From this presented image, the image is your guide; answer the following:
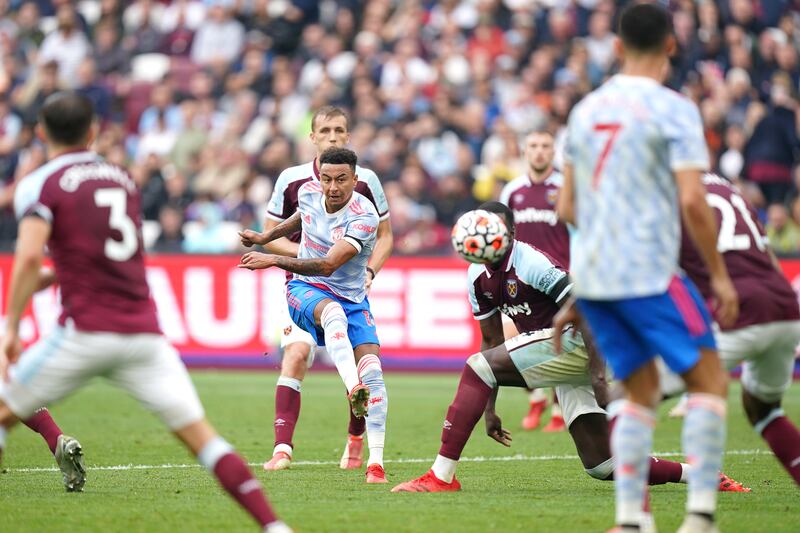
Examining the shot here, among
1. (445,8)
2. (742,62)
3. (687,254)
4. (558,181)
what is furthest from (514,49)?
(687,254)

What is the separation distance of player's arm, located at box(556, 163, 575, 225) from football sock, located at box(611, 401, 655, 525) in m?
1.02

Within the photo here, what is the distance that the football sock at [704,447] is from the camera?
6254mm

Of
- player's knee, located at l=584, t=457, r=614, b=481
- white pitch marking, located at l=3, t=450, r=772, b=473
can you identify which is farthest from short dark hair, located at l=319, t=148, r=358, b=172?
player's knee, located at l=584, t=457, r=614, b=481

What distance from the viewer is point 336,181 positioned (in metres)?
9.91

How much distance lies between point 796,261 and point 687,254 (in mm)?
11046

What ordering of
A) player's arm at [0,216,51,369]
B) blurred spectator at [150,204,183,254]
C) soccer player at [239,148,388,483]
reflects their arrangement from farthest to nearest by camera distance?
1. blurred spectator at [150,204,183,254]
2. soccer player at [239,148,388,483]
3. player's arm at [0,216,51,369]

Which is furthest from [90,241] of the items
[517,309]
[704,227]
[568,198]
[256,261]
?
[517,309]

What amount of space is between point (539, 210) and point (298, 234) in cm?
325

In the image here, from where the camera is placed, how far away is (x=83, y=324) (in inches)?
251

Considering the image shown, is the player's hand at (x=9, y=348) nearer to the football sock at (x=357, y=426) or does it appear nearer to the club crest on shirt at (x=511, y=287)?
the club crest on shirt at (x=511, y=287)

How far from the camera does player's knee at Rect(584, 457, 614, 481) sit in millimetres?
8594

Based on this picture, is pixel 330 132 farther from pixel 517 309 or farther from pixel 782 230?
pixel 782 230

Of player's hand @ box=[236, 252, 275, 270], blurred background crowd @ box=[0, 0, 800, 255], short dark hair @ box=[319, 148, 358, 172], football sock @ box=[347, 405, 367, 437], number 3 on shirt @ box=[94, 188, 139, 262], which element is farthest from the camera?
blurred background crowd @ box=[0, 0, 800, 255]

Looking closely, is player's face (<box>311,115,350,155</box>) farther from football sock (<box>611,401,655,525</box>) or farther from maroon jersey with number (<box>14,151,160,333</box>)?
football sock (<box>611,401,655,525</box>)
